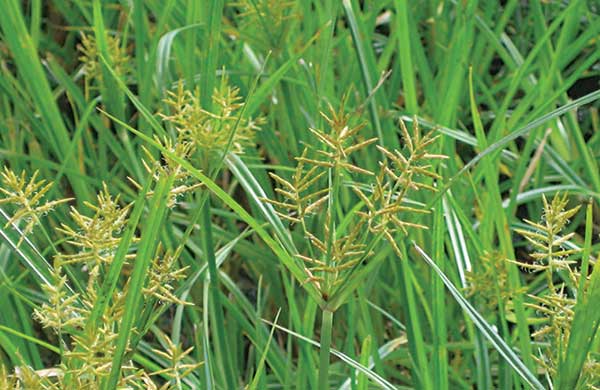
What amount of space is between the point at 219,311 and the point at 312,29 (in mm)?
613

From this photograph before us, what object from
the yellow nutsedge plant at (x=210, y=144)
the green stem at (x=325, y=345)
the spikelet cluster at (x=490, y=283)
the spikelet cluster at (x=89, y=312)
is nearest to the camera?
the spikelet cluster at (x=89, y=312)

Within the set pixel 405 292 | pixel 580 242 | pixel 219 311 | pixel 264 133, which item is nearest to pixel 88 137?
pixel 264 133

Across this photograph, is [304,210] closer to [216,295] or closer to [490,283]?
[216,295]

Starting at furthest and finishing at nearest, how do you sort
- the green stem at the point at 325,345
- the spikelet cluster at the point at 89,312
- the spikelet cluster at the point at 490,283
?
the spikelet cluster at the point at 490,283
the green stem at the point at 325,345
the spikelet cluster at the point at 89,312

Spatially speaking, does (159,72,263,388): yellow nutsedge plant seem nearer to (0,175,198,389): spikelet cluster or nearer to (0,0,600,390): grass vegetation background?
(0,0,600,390): grass vegetation background

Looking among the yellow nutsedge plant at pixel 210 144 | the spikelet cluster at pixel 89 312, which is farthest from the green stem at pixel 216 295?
the spikelet cluster at pixel 89 312

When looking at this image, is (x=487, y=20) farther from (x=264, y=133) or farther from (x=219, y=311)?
(x=219, y=311)

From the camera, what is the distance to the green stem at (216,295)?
1.00m

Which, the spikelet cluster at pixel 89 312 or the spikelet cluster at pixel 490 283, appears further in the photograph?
the spikelet cluster at pixel 490 283

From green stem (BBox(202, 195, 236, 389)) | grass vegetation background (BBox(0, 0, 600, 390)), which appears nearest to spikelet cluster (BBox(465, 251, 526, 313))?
grass vegetation background (BBox(0, 0, 600, 390))

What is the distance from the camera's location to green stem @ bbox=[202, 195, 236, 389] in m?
1.00

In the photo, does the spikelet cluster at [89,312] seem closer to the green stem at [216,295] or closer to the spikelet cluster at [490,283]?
the green stem at [216,295]

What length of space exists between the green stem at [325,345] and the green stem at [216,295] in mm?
235

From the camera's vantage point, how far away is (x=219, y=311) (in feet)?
3.43
